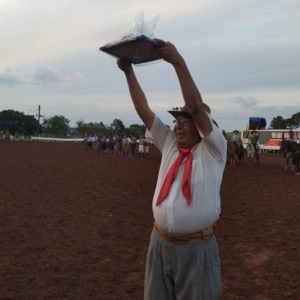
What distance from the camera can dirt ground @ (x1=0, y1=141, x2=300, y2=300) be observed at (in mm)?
5379

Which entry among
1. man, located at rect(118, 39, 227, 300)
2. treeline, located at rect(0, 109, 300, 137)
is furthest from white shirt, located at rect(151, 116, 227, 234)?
treeline, located at rect(0, 109, 300, 137)

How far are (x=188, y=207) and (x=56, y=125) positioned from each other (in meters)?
129

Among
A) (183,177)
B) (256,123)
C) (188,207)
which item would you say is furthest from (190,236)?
(256,123)

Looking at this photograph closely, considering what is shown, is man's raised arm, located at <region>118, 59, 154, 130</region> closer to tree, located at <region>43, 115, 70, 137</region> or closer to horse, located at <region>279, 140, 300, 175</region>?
horse, located at <region>279, 140, 300, 175</region>

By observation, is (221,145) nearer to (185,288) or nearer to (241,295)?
(185,288)

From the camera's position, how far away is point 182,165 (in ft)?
10.3

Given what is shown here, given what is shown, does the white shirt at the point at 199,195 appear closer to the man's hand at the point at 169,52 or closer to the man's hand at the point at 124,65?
the man's hand at the point at 169,52

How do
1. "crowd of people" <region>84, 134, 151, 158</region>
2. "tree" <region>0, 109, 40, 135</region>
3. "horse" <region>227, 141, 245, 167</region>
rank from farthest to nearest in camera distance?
1. "tree" <region>0, 109, 40, 135</region>
2. "crowd of people" <region>84, 134, 151, 158</region>
3. "horse" <region>227, 141, 245, 167</region>

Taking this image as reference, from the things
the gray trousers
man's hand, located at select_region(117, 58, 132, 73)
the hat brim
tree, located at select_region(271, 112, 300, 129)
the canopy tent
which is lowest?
the gray trousers

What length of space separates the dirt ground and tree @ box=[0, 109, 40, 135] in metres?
104

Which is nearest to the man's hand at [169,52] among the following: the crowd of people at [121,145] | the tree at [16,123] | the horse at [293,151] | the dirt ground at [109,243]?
the dirt ground at [109,243]

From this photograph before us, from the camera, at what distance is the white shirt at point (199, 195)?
120 inches

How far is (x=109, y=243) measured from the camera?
7.20m

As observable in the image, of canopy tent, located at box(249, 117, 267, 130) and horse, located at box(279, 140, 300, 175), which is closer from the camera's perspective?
horse, located at box(279, 140, 300, 175)
